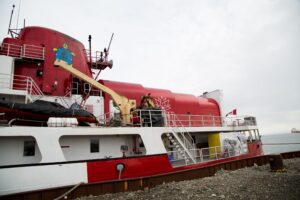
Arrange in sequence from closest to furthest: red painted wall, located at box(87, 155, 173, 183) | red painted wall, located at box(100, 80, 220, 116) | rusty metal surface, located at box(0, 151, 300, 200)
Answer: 1. rusty metal surface, located at box(0, 151, 300, 200)
2. red painted wall, located at box(87, 155, 173, 183)
3. red painted wall, located at box(100, 80, 220, 116)

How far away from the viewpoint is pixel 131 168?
8.45 metres

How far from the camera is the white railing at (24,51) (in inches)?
395

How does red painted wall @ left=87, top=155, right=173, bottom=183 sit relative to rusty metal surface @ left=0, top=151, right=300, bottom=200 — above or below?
above

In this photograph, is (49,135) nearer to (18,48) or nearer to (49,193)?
(49,193)

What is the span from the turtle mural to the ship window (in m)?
4.89

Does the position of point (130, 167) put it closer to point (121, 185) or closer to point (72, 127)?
point (121, 185)

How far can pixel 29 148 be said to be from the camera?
7883 millimetres

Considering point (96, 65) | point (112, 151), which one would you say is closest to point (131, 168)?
point (112, 151)

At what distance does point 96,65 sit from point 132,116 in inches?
189

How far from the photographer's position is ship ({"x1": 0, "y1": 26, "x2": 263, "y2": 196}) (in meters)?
7.11

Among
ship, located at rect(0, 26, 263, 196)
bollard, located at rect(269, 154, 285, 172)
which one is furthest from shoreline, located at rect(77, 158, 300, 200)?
bollard, located at rect(269, 154, 285, 172)

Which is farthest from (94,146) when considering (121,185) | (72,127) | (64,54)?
(64,54)

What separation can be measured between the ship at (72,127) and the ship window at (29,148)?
0.03 meters

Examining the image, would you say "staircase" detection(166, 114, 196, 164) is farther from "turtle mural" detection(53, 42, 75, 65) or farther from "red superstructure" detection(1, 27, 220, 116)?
"turtle mural" detection(53, 42, 75, 65)
